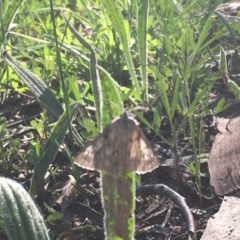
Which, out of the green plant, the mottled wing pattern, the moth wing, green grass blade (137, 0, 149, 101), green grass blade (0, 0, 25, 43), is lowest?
the mottled wing pattern

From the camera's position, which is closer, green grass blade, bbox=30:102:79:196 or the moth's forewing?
the moth's forewing

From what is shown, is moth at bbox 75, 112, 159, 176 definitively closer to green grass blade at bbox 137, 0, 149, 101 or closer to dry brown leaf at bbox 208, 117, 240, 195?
dry brown leaf at bbox 208, 117, 240, 195

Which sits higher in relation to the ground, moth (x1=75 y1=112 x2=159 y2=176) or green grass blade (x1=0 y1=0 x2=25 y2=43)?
green grass blade (x1=0 y1=0 x2=25 y2=43)

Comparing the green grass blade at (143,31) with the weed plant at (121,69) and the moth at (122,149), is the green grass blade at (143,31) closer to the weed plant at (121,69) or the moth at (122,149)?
the weed plant at (121,69)

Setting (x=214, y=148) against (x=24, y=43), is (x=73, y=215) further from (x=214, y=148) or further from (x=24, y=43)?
(x=24, y=43)

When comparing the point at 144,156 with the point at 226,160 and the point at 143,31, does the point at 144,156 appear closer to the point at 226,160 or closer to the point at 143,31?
the point at 226,160

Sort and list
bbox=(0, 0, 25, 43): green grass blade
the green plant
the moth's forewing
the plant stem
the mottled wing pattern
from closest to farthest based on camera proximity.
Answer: the moth's forewing, the plant stem, the green plant, the mottled wing pattern, bbox=(0, 0, 25, 43): green grass blade

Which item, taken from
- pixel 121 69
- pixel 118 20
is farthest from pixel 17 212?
pixel 121 69

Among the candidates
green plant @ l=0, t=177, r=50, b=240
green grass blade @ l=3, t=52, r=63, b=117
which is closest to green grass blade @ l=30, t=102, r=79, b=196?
green grass blade @ l=3, t=52, r=63, b=117

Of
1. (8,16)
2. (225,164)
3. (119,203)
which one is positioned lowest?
(225,164)
